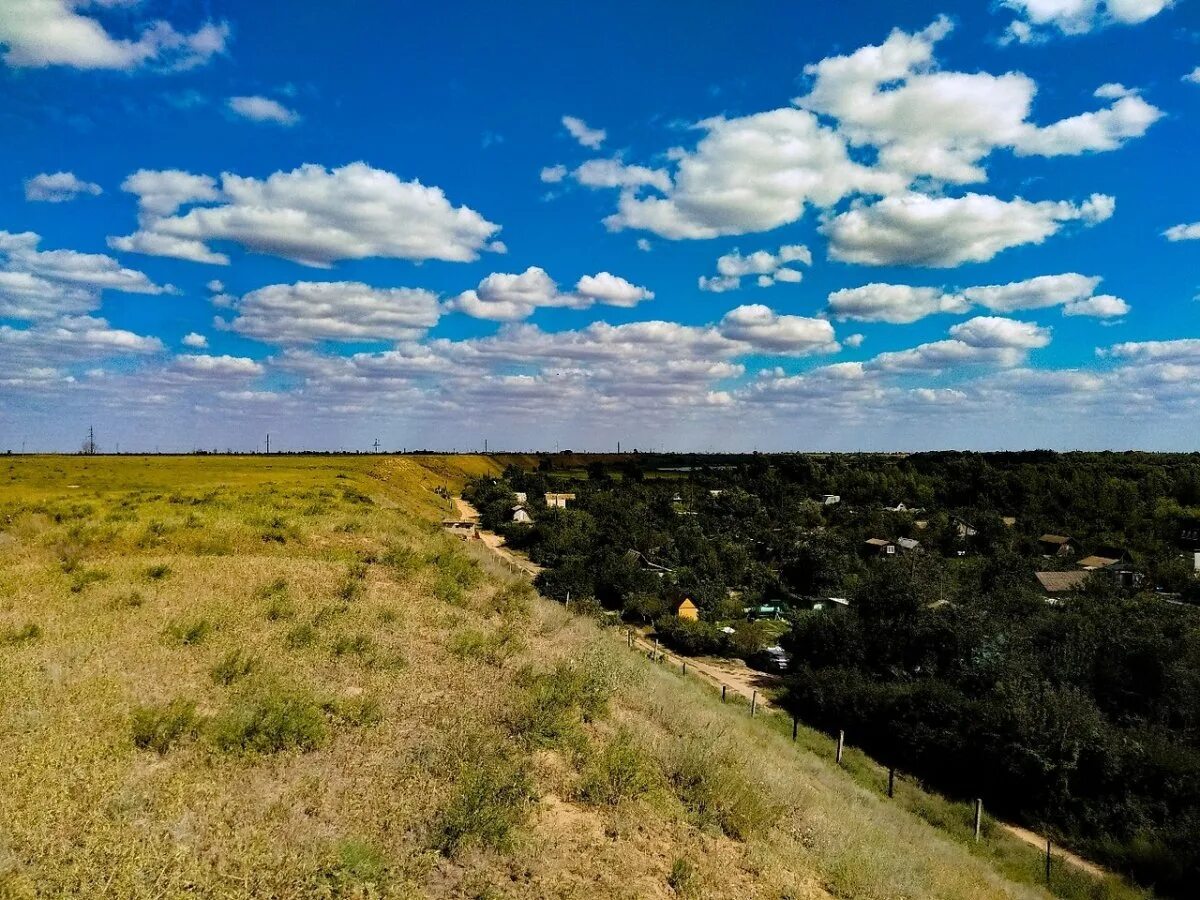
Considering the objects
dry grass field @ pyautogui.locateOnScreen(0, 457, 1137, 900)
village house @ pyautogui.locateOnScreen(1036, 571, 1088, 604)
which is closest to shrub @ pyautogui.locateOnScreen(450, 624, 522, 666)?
dry grass field @ pyautogui.locateOnScreen(0, 457, 1137, 900)

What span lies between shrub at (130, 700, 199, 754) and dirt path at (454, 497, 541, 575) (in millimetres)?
31960

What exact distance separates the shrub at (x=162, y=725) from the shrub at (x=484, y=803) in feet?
9.55

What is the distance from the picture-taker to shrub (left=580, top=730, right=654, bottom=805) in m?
7.30

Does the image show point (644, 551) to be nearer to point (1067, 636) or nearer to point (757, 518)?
point (757, 518)

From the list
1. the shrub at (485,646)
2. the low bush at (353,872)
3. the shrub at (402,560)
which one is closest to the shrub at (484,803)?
→ the low bush at (353,872)

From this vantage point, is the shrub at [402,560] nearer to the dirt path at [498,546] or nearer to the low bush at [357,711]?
the low bush at [357,711]

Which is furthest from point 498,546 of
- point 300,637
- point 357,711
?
point 357,711

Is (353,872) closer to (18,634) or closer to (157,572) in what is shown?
(18,634)

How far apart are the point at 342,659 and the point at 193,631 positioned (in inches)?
86.2

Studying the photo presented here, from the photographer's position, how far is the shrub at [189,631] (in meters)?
9.67

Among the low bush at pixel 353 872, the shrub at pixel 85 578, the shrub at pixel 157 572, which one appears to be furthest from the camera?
the shrub at pixel 157 572

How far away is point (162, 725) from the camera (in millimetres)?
6844

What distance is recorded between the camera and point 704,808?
7.59 metres

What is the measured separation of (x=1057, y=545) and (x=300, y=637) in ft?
277
